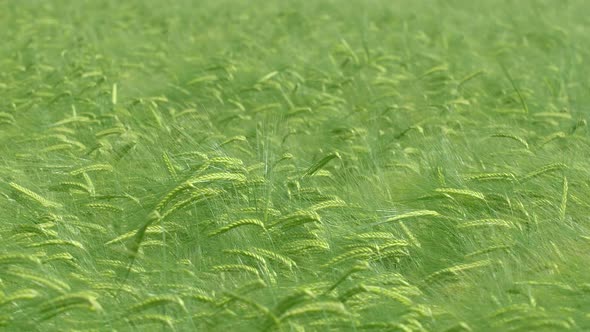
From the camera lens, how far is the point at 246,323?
2.14 m

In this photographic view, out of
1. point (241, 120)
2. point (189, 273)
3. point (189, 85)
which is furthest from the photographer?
point (189, 85)

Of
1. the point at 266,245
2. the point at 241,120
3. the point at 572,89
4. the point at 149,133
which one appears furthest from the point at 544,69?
the point at 266,245

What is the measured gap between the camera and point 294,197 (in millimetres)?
2906

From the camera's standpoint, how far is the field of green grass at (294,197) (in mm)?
2184

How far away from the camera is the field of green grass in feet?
7.16

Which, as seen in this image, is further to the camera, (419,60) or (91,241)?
(419,60)

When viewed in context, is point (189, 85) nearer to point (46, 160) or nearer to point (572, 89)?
point (46, 160)

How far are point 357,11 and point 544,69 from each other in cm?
316

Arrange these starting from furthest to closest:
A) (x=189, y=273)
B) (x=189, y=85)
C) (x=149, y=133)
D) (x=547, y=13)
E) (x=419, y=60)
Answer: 1. (x=547, y=13)
2. (x=419, y=60)
3. (x=189, y=85)
4. (x=149, y=133)
5. (x=189, y=273)

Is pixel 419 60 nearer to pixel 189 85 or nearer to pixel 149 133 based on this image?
pixel 189 85

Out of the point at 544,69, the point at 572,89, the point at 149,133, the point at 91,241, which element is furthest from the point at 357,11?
the point at 91,241

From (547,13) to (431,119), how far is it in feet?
14.1

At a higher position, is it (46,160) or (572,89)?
(46,160)

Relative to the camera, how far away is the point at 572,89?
4.82 meters
